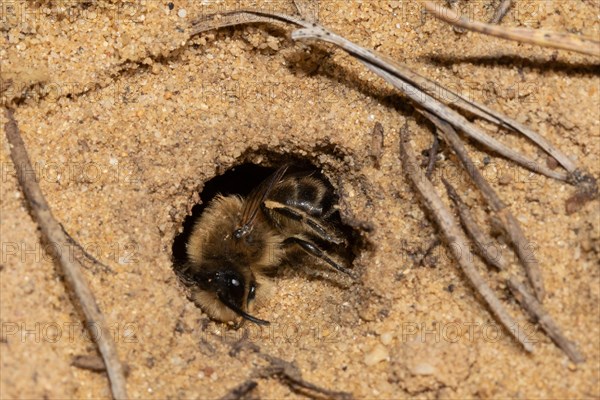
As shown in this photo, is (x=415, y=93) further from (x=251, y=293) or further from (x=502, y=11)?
(x=251, y=293)

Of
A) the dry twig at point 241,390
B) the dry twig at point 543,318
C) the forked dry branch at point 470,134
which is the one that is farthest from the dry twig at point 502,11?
the dry twig at point 241,390

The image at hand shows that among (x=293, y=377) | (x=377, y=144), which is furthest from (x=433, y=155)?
(x=293, y=377)

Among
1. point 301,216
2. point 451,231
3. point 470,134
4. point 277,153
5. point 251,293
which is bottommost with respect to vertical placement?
point 251,293

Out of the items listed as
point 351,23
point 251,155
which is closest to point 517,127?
point 351,23

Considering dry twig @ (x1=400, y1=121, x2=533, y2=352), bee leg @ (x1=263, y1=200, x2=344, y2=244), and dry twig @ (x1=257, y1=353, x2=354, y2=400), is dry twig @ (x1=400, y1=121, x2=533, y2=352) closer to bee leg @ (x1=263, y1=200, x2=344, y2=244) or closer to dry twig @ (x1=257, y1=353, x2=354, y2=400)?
dry twig @ (x1=257, y1=353, x2=354, y2=400)

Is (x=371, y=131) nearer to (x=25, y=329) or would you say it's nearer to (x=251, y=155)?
(x=251, y=155)

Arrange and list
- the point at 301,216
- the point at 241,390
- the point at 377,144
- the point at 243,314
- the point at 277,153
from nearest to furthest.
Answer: the point at 241,390
the point at 377,144
the point at 243,314
the point at 277,153
the point at 301,216

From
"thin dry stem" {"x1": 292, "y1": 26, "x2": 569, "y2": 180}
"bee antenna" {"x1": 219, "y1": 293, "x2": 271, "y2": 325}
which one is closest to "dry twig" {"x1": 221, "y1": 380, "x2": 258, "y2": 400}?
"bee antenna" {"x1": 219, "y1": 293, "x2": 271, "y2": 325}

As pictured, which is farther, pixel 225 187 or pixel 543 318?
pixel 225 187
